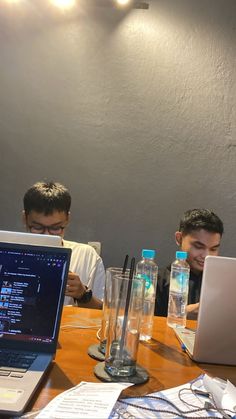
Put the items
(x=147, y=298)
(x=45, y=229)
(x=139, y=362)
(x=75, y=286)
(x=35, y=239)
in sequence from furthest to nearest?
(x=45, y=229)
(x=75, y=286)
(x=147, y=298)
(x=35, y=239)
(x=139, y=362)

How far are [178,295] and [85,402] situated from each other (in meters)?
0.77

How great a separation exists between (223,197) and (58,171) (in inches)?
40.6

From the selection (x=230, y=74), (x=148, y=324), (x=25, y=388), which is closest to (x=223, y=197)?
(x=230, y=74)

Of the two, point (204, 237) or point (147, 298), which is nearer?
point (147, 298)

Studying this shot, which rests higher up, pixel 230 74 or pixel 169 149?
pixel 230 74

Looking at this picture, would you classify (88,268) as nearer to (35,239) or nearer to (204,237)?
(204,237)

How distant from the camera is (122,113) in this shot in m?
2.31

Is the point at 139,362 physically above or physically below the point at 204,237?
below

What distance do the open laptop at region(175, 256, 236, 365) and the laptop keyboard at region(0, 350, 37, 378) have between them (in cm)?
41

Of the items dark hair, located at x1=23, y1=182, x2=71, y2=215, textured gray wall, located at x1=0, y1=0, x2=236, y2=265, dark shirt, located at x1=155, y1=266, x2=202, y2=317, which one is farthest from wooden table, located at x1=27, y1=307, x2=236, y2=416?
textured gray wall, located at x1=0, y1=0, x2=236, y2=265

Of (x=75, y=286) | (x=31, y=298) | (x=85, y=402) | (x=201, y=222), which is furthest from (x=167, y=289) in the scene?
(x=85, y=402)

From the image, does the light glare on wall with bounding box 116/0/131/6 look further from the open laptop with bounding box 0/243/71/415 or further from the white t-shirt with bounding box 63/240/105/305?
the open laptop with bounding box 0/243/71/415

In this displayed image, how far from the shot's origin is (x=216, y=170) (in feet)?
7.48

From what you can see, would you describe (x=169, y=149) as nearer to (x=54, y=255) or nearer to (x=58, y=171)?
(x=58, y=171)
